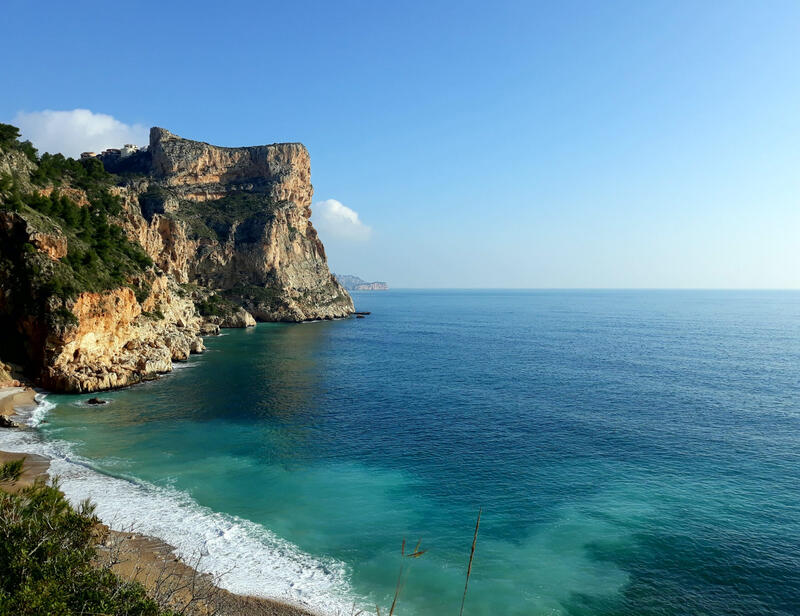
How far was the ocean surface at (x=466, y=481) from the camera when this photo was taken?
60.1ft

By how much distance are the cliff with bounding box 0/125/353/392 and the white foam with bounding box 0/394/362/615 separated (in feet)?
63.1

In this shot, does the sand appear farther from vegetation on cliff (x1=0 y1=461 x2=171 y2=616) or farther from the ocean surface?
vegetation on cliff (x1=0 y1=461 x2=171 y2=616)

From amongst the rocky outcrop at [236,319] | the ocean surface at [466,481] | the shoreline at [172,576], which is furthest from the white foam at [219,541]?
the rocky outcrop at [236,319]

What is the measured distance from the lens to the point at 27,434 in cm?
3181

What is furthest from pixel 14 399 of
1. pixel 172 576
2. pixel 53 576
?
pixel 53 576

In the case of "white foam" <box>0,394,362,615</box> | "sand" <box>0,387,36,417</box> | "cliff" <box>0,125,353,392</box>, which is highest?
"cliff" <box>0,125,353,392</box>

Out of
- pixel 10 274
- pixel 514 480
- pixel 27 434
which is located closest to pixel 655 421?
pixel 514 480

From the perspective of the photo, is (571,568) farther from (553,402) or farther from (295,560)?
(553,402)

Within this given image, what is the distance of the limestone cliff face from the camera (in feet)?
358

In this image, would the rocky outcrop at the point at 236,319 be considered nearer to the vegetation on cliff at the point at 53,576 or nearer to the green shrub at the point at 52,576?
the vegetation on cliff at the point at 53,576

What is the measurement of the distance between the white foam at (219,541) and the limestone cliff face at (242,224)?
247ft

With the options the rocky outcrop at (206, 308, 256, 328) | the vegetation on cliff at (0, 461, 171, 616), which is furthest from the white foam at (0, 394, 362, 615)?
the rocky outcrop at (206, 308, 256, 328)

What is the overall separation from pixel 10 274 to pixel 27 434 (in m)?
16.2

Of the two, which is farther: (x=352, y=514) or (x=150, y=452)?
(x=150, y=452)
